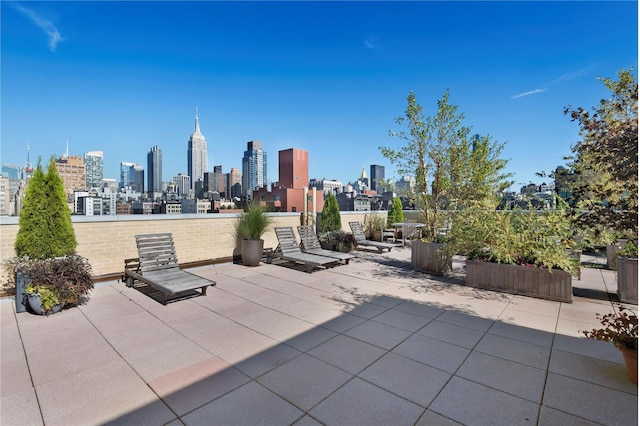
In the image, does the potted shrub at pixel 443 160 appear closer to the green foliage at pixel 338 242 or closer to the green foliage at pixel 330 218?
the green foliage at pixel 338 242

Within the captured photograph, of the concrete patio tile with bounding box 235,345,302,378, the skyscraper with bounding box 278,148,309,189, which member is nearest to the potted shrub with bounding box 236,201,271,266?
the concrete patio tile with bounding box 235,345,302,378

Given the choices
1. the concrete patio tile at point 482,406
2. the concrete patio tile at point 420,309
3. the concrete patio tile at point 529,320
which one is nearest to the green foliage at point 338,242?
the concrete patio tile at point 420,309

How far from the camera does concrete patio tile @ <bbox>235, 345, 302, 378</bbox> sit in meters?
2.67

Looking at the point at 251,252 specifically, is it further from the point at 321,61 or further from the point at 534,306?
the point at 321,61

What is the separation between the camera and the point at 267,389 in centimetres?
237

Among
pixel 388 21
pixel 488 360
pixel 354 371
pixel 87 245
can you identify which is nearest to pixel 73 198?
pixel 87 245

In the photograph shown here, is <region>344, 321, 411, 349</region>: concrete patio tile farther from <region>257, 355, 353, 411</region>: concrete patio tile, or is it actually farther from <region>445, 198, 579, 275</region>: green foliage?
<region>445, 198, 579, 275</region>: green foliage

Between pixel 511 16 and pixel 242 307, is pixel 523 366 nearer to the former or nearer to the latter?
pixel 242 307

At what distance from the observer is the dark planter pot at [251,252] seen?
7.41m

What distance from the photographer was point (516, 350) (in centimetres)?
308

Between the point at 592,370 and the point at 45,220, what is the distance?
287 inches

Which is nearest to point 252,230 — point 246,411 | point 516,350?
point 246,411

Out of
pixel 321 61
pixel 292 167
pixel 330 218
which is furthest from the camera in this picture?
pixel 292 167

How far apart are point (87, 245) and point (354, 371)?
566cm
